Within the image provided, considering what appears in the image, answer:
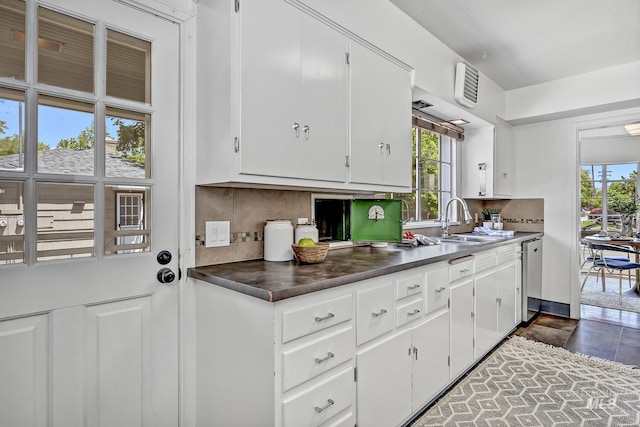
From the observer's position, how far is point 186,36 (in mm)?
1690

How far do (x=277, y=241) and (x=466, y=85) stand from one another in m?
2.30

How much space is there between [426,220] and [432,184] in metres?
0.42

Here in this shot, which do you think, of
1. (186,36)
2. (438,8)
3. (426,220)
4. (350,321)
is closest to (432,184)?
(426,220)

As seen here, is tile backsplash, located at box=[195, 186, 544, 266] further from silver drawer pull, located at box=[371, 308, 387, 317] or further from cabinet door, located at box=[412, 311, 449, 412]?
cabinet door, located at box=[412, 311, 449, 412]

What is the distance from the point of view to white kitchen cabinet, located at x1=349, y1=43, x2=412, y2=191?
6.85 feet

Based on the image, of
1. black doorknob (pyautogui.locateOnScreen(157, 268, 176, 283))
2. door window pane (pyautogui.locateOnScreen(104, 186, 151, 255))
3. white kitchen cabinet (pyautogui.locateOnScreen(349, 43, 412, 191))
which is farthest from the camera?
white kitchen cabinet (pyautogui.locateOnScreen(349, 43, 412, 191))

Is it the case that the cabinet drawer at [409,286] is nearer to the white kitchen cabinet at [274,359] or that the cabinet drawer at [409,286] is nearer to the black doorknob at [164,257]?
the white kitchen cabinet at [274,359]

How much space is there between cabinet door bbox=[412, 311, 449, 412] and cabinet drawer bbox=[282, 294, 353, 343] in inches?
25.1

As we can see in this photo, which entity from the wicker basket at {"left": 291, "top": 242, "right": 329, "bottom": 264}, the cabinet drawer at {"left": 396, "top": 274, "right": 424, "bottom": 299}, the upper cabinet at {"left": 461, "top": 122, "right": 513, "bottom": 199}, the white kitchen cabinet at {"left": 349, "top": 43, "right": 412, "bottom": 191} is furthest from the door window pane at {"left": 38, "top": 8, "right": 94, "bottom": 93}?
the upper cabinet at {"left": 461, "top": 122, "right": 513, "bottom": 199}

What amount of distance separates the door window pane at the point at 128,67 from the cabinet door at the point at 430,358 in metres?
1.82

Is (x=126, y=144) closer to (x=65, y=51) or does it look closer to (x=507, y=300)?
(x=65, y=51)

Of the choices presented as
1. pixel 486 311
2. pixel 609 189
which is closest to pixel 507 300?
pixel 486 311

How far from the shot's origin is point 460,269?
242 cm

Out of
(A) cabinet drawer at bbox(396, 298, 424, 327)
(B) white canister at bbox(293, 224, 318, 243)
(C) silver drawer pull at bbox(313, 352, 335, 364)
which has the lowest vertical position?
(C) silver drawer pull at bbox(313, 352, 335, 364)
